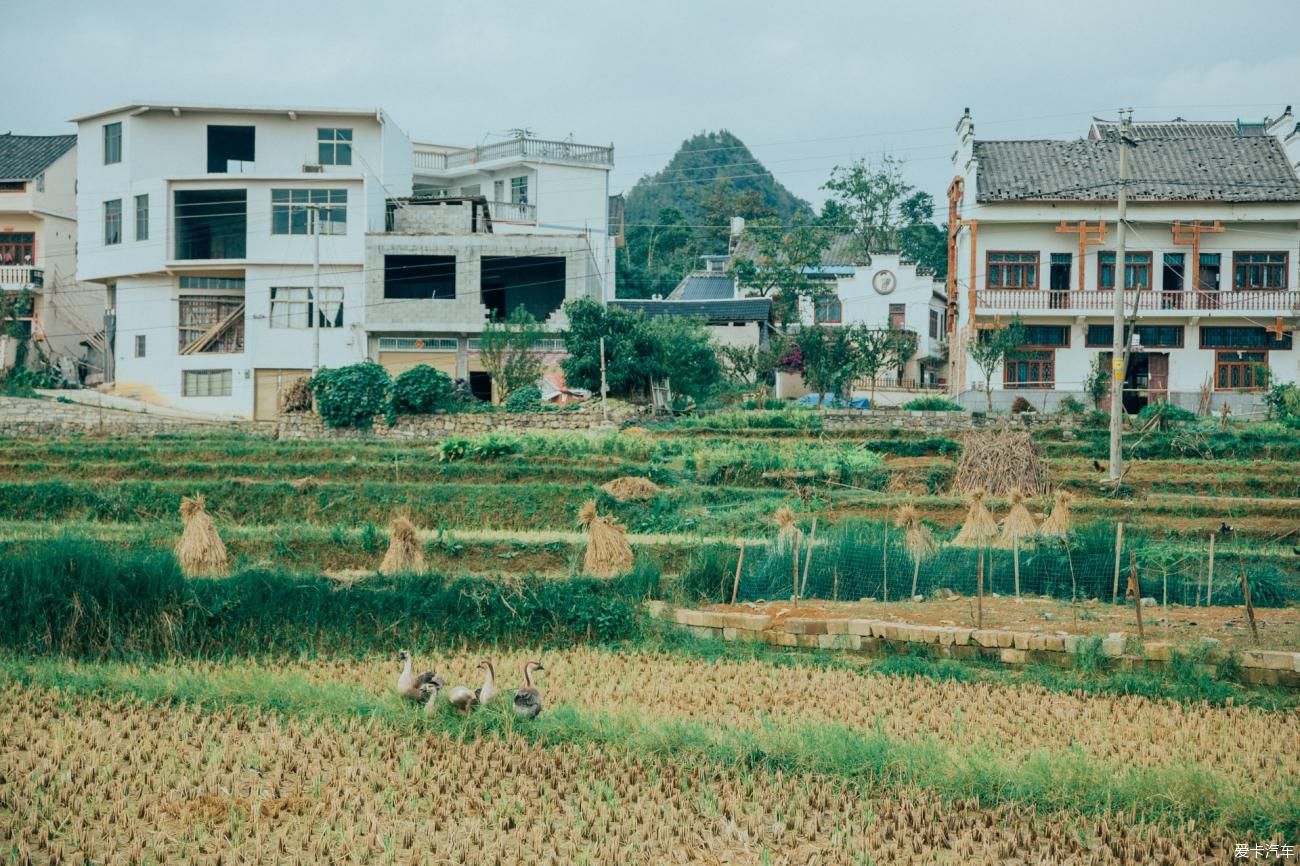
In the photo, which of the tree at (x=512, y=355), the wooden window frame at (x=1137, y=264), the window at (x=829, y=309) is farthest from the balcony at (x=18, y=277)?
the wooden window frame at (x=1137, y=264)

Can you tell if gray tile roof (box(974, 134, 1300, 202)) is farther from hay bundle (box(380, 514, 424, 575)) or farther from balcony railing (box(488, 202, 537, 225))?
Answer: hay bundle (box(380, 514, 424, 575))

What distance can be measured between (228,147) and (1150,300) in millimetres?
30150

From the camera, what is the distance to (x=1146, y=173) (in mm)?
43812

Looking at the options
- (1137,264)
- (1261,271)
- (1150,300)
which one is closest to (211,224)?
(1137,264)

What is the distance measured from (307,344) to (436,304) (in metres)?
4.36

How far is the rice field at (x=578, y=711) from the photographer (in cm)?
942

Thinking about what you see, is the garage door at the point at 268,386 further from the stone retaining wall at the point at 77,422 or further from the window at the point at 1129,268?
the window at the point at 1129,268

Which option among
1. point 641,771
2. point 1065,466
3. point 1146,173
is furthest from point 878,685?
point 1146,173

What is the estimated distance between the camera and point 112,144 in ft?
147

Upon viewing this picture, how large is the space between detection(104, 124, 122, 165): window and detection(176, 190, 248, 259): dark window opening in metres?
3.01

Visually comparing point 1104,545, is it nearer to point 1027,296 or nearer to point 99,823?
point 99,823

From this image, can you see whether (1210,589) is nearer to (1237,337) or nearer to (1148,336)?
(1148,336)

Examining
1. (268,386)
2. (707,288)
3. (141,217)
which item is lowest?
(268,386)

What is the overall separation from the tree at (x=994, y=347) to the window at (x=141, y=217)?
26170mm
